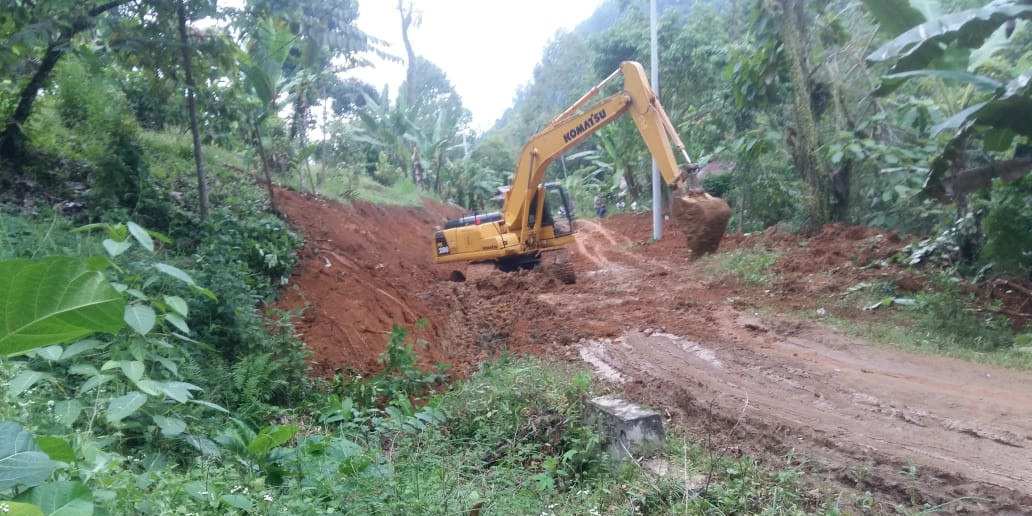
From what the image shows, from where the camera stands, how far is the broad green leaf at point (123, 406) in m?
3.10

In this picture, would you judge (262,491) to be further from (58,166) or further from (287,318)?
(58,166)

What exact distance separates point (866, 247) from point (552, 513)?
9012mm

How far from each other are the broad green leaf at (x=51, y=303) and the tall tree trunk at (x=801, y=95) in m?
12.2

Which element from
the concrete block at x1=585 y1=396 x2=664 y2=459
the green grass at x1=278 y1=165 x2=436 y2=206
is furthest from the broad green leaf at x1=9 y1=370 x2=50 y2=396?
the green grass at x1=278 y1=165 x2=436 y2=206

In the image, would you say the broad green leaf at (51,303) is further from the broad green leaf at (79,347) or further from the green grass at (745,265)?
the green grass at (745,265)

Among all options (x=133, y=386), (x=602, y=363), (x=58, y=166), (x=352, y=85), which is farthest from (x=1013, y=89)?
(x=352, y=85)

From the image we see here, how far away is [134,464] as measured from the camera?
3.38 m

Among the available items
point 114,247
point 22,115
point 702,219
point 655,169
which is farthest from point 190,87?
point 655,169

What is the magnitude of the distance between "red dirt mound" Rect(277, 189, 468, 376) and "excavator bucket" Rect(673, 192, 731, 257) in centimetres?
348

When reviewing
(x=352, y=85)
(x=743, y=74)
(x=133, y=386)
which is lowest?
(x=133, y=386)

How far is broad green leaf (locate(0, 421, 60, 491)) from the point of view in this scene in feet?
5.95

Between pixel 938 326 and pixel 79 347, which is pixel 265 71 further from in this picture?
pixel 938 326

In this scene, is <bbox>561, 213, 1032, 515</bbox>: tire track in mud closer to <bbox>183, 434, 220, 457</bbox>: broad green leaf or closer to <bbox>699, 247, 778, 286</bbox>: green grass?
<bbox>699, 247, 778, 286</bbox>: green grass

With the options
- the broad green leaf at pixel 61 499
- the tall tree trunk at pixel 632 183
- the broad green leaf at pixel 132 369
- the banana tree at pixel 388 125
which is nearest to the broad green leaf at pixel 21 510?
the broad green leaf at pixel 61 499
